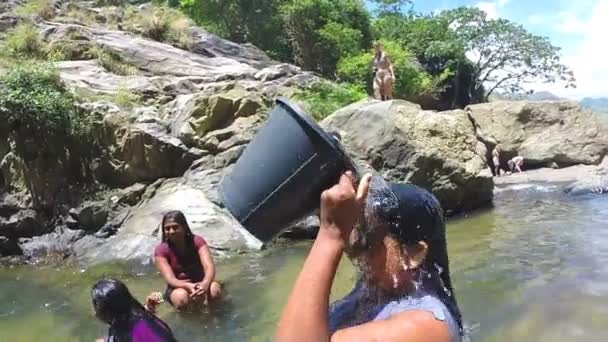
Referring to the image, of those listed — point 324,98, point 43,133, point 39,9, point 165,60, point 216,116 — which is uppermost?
point 39,9

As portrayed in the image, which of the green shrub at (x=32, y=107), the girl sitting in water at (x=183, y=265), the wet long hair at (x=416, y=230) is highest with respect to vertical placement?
the wet long hair at (x=416, y=230)

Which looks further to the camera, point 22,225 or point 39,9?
point 39,9

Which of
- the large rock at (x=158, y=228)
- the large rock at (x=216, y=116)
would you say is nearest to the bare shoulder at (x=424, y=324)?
the large rock at (x=158, y=228)

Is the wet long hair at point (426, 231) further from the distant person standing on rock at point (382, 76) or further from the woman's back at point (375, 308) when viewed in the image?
the distant person standing on rock at point (382, 76)

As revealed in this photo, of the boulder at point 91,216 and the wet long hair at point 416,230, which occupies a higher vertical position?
the wet long hair at point 416,230

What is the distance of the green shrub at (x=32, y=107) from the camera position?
10.2 metres

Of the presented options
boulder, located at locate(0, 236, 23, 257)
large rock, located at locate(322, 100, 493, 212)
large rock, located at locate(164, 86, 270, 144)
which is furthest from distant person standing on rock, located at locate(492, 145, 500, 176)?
boulder, located at locate(0, 236, 23, 257)

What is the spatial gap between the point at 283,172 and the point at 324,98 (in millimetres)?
12271

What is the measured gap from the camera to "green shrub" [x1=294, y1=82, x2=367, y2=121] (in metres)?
12.6

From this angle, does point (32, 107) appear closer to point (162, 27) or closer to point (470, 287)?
point (470, 287)

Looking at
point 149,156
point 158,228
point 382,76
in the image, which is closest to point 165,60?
point 382,76

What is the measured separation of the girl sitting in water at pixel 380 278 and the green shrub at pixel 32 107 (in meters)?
9.40

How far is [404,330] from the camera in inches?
61.6

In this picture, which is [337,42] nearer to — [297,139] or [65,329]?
[65,329]
